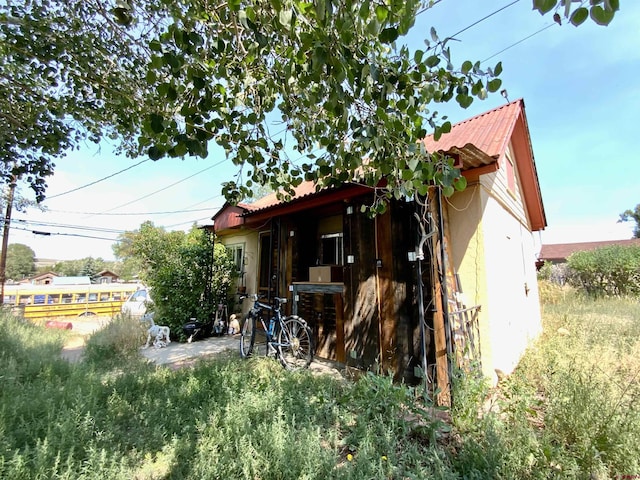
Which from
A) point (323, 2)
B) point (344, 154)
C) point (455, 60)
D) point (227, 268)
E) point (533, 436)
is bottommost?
point (533, 436)

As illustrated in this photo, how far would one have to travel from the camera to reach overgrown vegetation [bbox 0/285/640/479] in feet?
6.91

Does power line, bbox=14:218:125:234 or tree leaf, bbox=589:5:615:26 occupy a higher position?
power line, bbox=14:218:125:234

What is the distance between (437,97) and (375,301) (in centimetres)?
286

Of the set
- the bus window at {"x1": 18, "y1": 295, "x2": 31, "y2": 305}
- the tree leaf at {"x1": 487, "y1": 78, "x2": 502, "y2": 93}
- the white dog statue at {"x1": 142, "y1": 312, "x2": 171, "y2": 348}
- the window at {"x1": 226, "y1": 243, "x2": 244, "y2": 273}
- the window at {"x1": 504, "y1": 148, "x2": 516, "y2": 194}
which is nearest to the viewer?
the tree leaf at {"x1": 487, "y1": 78, "x2": 502, "y2": 93}

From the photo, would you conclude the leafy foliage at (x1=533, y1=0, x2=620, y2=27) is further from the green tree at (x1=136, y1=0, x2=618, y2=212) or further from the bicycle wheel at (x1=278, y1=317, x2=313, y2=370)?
the bicycle wheel at (x1=278, y1=317, x2=313, y2=370)

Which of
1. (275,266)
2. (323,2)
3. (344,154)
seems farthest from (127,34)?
(275,266)

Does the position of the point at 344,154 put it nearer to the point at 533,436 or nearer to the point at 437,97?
the point at 437,97

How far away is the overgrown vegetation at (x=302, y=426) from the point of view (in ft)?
6.91

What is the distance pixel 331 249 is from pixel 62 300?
19.4m

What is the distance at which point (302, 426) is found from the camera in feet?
8.79

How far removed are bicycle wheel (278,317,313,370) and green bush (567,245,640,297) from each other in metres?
13.5

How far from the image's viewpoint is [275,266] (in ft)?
21.5

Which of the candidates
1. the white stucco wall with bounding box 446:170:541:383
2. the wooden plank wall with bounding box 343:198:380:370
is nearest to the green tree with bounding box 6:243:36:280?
the wooden plank wall with bounding box 343:198:380:370

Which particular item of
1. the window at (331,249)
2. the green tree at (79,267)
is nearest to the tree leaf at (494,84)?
the window at (331,249)
